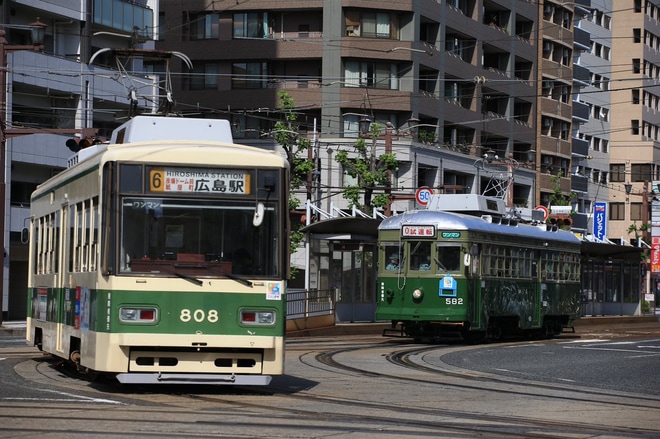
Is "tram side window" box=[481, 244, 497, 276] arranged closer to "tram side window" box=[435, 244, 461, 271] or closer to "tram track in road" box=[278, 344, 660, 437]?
"tram side window" box=[435, 244, 461, 271]

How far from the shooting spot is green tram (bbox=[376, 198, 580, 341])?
2966 centimetres

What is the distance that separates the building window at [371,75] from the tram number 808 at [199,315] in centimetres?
4578

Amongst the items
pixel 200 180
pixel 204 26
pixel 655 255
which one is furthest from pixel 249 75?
pixel 200 180

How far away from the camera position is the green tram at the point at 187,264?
14805 mm

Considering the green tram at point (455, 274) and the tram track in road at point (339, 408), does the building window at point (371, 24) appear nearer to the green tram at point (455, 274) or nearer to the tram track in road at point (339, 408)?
the green tram at point (455, 274)

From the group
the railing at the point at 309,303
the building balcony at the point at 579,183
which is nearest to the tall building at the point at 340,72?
the building balcony at the point at 579,183

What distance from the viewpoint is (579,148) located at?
84125 mm

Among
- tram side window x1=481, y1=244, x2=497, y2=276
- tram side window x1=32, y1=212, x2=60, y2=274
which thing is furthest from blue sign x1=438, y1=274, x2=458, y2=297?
tram side window x1=32, y1=212, x2=60, y2=274

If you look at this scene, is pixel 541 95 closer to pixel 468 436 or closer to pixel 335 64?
pixel 335 64

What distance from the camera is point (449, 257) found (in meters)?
29.8

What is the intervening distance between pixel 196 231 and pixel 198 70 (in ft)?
159

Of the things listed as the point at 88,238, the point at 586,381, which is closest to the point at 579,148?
the point at 586,381

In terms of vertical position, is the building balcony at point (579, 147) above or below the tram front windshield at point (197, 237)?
above

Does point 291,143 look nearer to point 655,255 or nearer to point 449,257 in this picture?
point 449,257
